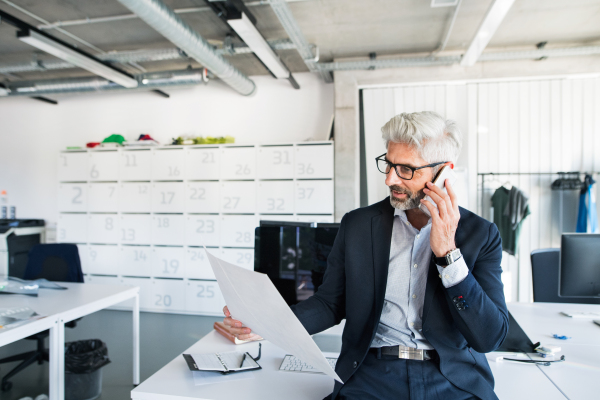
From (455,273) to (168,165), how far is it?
4.75 meters

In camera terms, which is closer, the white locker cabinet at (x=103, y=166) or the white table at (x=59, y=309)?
the white table at (x=59, y=309)

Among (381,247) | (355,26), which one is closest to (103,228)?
(355,26)

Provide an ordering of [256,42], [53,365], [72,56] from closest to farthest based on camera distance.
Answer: [53,365], [256,42], [72,56]

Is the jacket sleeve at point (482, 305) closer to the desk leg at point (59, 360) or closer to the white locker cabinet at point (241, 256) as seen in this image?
the desk leg at point (59, 360)

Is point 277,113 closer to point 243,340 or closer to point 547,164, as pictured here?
point 547,164

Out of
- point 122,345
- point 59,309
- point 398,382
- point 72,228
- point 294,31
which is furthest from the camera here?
point 72,228

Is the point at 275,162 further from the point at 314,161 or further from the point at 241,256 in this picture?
the point at 241,256

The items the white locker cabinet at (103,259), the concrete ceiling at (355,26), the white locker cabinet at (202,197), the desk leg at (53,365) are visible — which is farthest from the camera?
the white locker cabinet at (103,259)

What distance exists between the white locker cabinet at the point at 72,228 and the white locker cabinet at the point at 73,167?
52 cm

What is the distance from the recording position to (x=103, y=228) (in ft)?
17.8

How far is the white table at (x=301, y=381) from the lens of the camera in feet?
4.21

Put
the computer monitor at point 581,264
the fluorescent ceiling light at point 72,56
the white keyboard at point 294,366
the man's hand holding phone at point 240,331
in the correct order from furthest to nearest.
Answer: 1. the fluorescent ceiling light at point 72,56
2. the computer monitor at point 581,264
3. the man's hand holding phone at point 240,331
4. the white keyboard at point 294,366

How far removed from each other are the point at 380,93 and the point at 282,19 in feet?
7.47

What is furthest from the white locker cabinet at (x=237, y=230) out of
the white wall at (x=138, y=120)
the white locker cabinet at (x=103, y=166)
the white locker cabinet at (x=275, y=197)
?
the white locker cabinet at (x=103, y=166)
